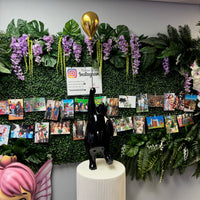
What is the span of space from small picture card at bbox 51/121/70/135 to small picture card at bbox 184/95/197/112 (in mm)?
1453

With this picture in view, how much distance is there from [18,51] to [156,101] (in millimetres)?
1605

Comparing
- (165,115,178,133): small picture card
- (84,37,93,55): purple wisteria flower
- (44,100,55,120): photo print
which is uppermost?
(84,37,93,55): purple wisteria flower

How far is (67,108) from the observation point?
209cm

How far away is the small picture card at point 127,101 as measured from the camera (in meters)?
2.23

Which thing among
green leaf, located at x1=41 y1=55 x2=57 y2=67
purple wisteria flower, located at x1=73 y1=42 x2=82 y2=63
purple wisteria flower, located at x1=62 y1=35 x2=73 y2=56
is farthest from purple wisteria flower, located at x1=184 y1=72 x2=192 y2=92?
green leaf, located at x1=41 y1=55 x2=57 y2=67

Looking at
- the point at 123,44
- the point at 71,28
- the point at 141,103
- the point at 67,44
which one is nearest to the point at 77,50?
the point at 67,44

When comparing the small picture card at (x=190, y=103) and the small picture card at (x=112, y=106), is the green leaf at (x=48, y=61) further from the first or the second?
the small picture card at (x=190, y=103)

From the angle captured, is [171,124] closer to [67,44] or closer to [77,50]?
[77,50]

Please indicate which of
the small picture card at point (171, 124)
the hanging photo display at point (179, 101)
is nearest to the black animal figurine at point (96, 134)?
the small picture card at point (171, 124)

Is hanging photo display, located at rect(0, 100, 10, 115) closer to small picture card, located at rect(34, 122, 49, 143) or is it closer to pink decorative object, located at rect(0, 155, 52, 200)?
small picture card, located at rect(34, 122, 49, 143)

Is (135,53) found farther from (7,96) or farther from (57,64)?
(7,96)

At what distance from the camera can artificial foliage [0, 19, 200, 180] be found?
1960mm

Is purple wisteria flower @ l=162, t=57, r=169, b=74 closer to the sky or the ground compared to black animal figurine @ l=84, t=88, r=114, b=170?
closer to the sky

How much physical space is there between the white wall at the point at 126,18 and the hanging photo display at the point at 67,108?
0.58 metres
